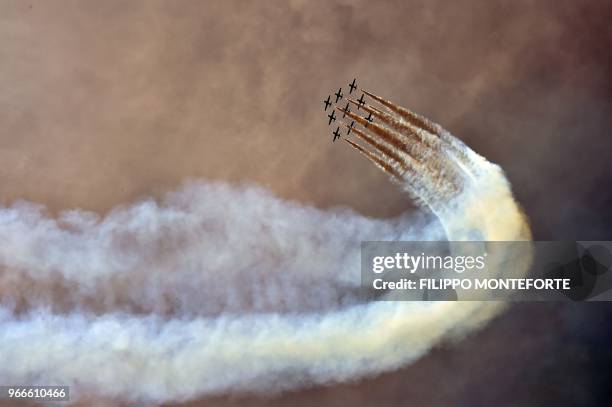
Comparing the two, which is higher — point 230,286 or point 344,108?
point 344,108

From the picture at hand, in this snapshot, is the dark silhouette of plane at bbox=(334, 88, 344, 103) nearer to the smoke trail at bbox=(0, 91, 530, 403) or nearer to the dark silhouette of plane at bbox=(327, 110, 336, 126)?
the dark silhouette of plane at bbox=(327, 110, 336, 126)

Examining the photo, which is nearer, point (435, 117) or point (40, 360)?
point (40, 360)

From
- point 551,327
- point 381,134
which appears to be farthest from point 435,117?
point 551,327

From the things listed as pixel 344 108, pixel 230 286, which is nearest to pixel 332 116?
pixel 344 108

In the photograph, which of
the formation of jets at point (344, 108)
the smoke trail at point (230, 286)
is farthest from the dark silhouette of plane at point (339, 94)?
the smoke trail at point (230, 286)

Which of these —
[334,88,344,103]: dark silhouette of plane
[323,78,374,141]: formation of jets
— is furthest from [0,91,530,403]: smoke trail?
[334,88,344,103]: dark silhouette of plane

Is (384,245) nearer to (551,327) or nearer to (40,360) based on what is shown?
(551,327)

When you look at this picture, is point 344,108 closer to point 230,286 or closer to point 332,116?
point 332,116

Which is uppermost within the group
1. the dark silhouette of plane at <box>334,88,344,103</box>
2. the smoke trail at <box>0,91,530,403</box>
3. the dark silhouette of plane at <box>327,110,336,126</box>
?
the dark silhouette of plane at <box>334,88,344,103</box>
